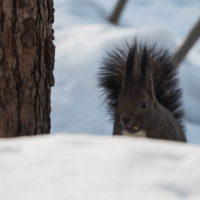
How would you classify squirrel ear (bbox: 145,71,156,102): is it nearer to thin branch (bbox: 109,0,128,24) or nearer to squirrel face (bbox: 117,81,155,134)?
squirrel face (bbox: 117,81,155,134)

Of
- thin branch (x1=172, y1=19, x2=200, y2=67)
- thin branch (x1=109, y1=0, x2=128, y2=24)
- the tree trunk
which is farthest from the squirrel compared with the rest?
thin branch (x1=109, y1=0, x2=128, y2=24)

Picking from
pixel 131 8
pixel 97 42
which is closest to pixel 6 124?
pixel 97 42

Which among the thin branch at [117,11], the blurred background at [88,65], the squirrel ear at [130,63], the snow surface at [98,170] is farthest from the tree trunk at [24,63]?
the thin branch at [117,11]

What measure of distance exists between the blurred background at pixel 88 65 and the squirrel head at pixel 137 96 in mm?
956

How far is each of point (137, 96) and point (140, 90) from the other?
0.12ft

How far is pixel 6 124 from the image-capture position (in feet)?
8.87

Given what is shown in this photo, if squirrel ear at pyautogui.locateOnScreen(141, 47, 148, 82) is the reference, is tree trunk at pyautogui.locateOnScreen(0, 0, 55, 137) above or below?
above

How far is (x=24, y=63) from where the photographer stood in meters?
2.65

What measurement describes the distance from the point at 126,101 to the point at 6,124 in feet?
3.19

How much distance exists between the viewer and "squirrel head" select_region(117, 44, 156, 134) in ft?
11.3

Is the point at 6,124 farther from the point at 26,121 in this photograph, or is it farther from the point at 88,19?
the point at 88,19

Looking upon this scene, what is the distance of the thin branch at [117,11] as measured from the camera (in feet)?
23.7

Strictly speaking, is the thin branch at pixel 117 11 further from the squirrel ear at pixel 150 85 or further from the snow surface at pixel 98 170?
the snow surface at pixel 98 170

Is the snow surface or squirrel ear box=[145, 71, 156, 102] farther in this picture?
squirrel ear box=[145, 71, 156, 102]
